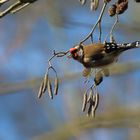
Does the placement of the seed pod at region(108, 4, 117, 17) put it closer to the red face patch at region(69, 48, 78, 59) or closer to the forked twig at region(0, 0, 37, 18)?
the red face patch at region(69, 48, 78, 59)

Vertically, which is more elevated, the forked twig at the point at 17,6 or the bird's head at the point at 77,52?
the forked twig at the point at 17,6

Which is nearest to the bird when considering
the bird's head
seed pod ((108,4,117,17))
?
the bird's head

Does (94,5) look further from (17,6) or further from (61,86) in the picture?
(61,86)

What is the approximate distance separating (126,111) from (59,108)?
938 millimetres

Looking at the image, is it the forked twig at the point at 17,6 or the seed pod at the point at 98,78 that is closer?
the forked twig at the point at 17,6

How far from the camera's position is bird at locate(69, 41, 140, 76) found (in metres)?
1.54

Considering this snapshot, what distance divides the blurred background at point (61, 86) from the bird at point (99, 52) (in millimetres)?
1129

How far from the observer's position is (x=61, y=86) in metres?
3.56

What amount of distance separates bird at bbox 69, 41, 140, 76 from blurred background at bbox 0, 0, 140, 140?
113cm

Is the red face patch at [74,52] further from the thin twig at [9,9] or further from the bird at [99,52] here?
the thin twig at [9,9]

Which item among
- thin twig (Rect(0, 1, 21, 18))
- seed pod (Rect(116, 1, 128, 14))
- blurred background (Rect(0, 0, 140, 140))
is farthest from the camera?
blurred background (Rect(0, 0, 140, 140))

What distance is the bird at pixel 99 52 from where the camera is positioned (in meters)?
1.54

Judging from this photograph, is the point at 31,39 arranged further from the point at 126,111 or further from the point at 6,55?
the point at 126,111

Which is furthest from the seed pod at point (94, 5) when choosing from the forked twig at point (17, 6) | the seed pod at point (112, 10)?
the forked twig at point (17, 6)
